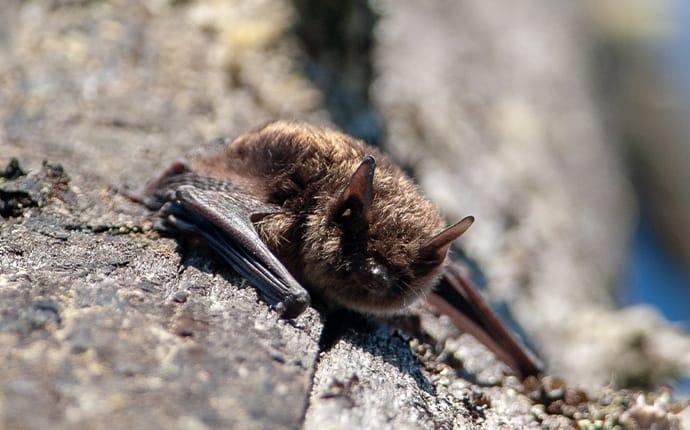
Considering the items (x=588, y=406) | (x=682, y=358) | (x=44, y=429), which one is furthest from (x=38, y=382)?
(x=682, y=358)

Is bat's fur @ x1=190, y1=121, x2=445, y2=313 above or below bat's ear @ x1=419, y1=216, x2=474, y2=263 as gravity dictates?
below

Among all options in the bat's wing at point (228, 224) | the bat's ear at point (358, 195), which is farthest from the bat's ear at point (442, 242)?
the bat's wing at point (228, 224)

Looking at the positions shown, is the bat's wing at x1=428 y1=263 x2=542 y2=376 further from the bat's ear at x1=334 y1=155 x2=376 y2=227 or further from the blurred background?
the bat's ear at x1=334 y1=155 x2=376 y2=227

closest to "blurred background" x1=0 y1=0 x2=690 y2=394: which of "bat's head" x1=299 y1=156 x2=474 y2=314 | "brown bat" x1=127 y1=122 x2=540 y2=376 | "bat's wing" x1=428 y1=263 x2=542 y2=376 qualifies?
"bat's wing" x1=428 y1=263 x2=542 y2=376

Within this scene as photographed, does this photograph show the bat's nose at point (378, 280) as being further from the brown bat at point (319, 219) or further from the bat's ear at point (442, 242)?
the bat's ear at point (442, 242)

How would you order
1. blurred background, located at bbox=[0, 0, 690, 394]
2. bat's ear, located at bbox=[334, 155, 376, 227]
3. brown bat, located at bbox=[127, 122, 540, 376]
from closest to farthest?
bat's ear, located at bbox=[334, 155, 376, 227]
brown bat, located at bbox=[127, 122, 540, 376]
blurred background, located at bbox=[0, 0, 690, 394]

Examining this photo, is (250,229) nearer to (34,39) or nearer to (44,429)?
(44,429)
